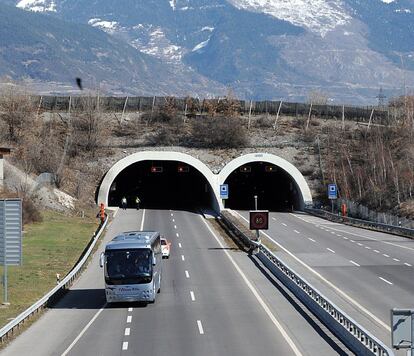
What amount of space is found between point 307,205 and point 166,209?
1310 centimetres

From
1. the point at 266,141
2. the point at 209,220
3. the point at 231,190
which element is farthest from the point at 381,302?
the point at 231,190

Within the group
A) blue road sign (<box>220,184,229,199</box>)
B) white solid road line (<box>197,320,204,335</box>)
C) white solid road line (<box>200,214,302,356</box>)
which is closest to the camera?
white solid road line (<box>200,214,302,356</box>)

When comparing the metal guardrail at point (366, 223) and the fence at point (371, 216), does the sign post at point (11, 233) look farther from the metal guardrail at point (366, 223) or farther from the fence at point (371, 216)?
the fence at point (371, 216)

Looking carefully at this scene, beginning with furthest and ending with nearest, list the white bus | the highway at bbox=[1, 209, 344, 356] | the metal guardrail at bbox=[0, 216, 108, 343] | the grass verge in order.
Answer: the grass verge
the white bus
the metal guardrail at bbox=[0, 216, 108, 343]
the highway at bbox=[1, 209, 344, 356]

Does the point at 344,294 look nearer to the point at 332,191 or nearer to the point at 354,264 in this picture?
the point at 354,264

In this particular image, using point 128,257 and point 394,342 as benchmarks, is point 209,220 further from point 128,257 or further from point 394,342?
point 394,342

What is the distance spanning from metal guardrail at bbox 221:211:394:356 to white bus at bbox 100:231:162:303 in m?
6.00

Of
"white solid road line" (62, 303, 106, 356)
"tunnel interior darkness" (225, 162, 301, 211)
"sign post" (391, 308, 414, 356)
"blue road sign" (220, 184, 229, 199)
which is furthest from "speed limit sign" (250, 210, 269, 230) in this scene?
"sign post" (391, 308, 414, 356)

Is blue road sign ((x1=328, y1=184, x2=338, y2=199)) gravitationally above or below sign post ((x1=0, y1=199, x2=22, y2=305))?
above

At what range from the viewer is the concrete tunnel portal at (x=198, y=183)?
87.5m

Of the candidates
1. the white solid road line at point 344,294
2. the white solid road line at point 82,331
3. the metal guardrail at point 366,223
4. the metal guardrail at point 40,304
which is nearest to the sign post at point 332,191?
the metal guardrail at point 366,223

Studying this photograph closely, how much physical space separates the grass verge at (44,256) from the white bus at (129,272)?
3.59 m

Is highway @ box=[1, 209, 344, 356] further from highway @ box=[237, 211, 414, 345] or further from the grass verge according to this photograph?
highway @ box=[237, 211, 414, 345]

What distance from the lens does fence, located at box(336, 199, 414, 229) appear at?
73.7m
